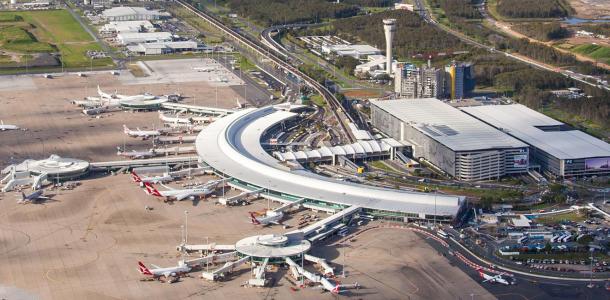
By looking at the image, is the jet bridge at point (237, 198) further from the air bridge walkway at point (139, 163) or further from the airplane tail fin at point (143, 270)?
the airplane tail fin at point (143, 270)

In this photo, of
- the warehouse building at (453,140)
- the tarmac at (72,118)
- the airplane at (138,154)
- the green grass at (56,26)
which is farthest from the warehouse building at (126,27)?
the airplane at (138,154)

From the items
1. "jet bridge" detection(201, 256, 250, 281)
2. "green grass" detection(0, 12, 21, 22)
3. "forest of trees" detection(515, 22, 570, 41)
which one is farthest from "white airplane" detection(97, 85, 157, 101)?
"forest of trees" detection(515, 22, 570, 41)

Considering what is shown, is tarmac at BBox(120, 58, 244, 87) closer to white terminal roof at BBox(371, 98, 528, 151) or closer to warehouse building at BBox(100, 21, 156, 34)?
warehouse building at BBox(100, 21, 156, 34)

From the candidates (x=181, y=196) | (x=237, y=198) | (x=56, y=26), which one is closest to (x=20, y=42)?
(x=56, y=26)

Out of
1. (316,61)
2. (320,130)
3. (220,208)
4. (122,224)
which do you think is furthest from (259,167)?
(316,61)

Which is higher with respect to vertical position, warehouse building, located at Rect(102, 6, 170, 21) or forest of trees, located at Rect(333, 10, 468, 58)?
warehouse building, located at Rect(102, 6, 170, 21)

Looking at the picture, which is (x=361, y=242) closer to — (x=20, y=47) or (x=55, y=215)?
(x=55, y=215)
